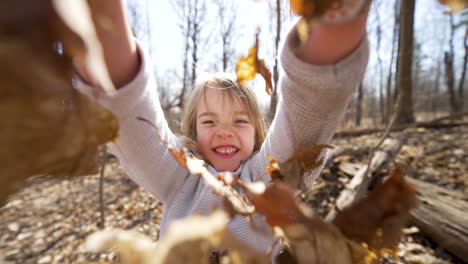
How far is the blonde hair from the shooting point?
1.10m

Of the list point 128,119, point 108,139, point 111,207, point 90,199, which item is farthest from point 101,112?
point 90,199

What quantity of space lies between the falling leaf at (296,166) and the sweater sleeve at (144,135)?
0.19 m

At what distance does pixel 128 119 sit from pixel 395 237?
538 mm

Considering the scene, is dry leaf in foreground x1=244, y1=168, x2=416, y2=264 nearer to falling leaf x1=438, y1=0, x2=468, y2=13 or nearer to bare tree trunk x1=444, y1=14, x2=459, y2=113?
falling leaf x1=438, y1=0, x2=468, y2=13

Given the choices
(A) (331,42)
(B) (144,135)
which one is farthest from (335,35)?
(B) (144,135)

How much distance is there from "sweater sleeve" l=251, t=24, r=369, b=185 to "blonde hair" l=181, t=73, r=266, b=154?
1.66ft

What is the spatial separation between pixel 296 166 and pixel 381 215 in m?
0.12

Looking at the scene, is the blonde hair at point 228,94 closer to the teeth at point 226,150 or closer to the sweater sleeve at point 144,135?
the teeth at point 226,150

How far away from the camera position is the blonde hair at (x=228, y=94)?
110cm

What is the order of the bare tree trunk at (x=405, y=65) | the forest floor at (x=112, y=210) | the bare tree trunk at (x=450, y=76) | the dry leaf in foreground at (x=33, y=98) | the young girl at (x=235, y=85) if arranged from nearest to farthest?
the dry leaf in foreground at (x=33, y=98) < the young girl at (x=235, y=85) < the bare tree trunk at (x=405, y=65) < the forest floor at (x=112, y=210) < the bare tree trunk at (x=450, y=76)

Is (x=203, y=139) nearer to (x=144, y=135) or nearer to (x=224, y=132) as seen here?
(x=224, y=132)

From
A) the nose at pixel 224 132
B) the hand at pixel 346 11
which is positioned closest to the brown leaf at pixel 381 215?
the hand at pixel 346 11

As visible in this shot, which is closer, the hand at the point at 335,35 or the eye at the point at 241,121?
the hand at the point at 335,35

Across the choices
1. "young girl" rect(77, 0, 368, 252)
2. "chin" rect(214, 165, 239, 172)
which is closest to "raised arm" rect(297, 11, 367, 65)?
"young girl" rect(77, 0, 368, 252)
